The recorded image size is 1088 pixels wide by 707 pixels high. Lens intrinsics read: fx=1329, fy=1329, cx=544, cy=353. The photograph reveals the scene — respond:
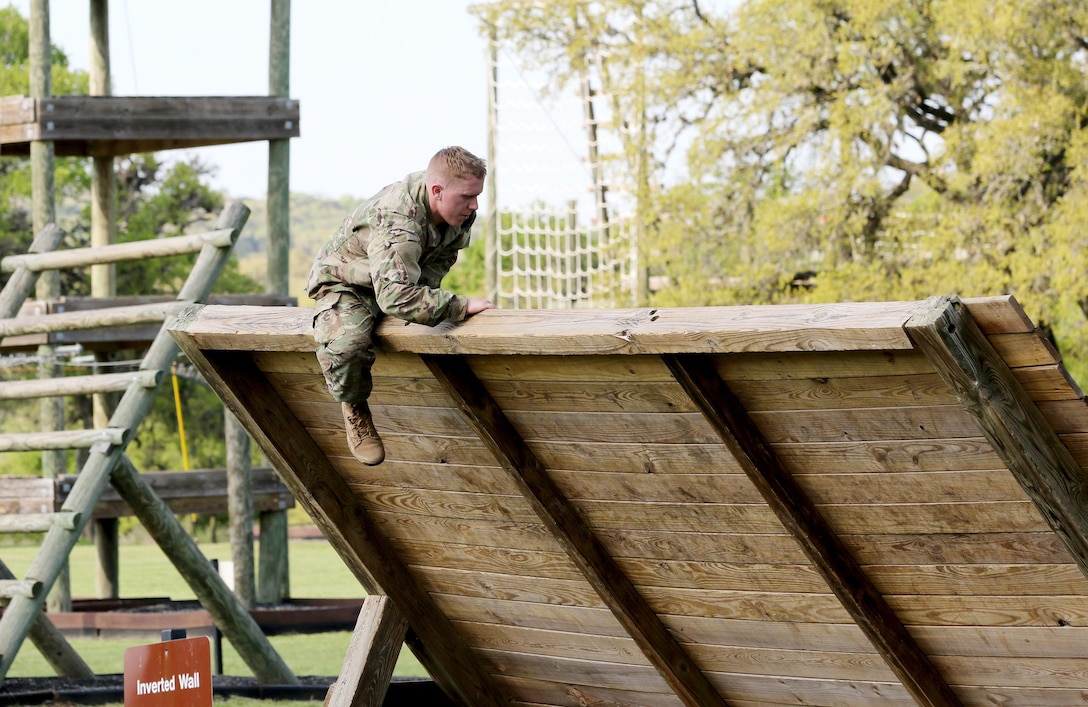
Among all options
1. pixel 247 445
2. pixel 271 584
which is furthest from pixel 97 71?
pixel 271 584

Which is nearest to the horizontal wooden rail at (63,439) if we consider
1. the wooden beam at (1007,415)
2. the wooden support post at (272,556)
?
the wooden support post at (272,556)

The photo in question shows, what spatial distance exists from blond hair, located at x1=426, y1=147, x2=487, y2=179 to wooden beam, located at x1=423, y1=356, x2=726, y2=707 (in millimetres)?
555

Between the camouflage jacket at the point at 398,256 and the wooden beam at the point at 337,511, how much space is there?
2.20 feet

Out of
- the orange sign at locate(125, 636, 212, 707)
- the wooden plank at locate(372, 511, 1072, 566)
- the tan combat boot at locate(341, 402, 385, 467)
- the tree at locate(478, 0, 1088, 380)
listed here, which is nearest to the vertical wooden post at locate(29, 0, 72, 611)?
the wooden plank at locate(372, 511, 1072, 566)

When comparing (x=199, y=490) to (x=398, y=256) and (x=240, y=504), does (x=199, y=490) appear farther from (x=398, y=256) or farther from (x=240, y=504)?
(x=398, y=256)

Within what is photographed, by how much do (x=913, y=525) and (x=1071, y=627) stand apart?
1.81 feet

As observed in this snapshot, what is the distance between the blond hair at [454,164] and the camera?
149 inches

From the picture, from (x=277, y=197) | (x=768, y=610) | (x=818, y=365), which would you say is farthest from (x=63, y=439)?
(x=818, y=365)

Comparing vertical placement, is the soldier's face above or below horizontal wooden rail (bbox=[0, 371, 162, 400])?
above

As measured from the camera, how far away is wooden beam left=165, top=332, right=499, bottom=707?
4602 millimetres

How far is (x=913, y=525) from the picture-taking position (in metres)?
3.71

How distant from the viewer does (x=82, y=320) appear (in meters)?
7.29

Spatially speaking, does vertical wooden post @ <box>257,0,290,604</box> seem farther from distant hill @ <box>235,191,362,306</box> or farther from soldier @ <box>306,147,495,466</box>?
distant hill @ <box>235,191,362,306</box>

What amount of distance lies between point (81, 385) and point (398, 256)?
3.81 m
